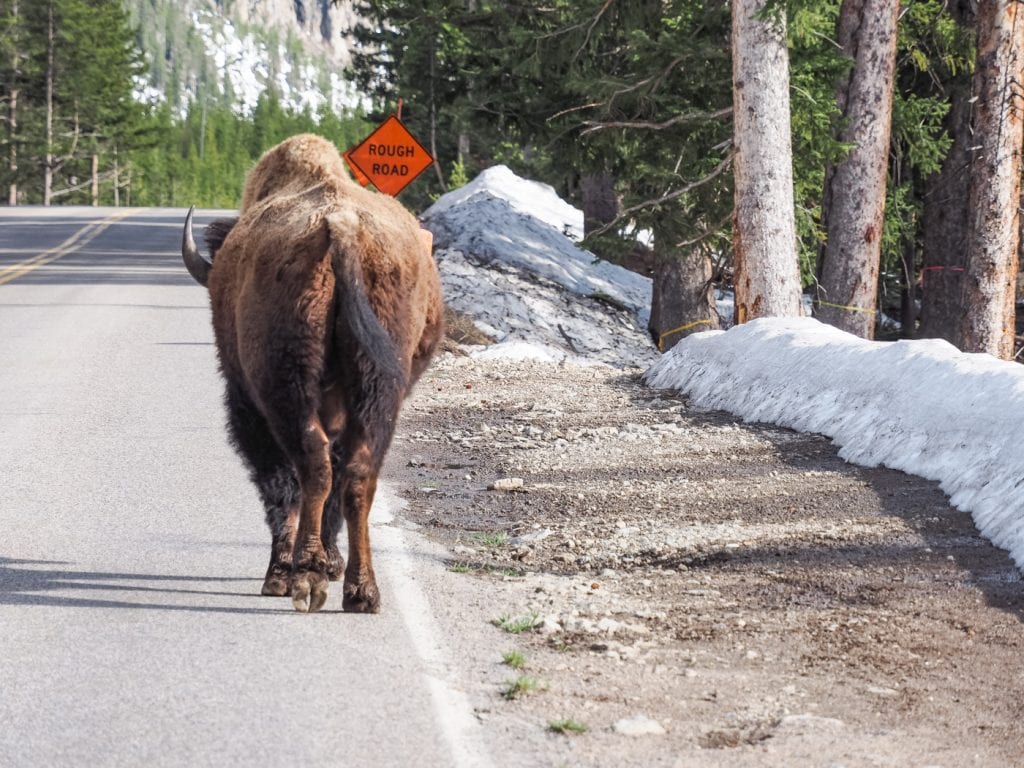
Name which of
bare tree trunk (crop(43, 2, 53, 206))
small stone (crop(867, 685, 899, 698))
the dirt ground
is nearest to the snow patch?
the dirt ground

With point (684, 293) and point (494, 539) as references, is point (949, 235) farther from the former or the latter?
point (494, 539)

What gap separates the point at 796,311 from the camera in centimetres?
1392

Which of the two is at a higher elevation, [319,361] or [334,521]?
[319,361]

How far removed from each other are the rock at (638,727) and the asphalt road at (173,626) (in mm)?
459

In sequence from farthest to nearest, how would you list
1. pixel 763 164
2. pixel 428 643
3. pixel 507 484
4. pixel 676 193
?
pixel 676 193, pixel 763 164, pixel 507 484, pixel 428 643

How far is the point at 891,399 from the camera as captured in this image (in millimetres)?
8695

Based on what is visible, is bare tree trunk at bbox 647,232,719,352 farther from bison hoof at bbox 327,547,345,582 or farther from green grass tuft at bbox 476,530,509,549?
bison hoof at bbox 327,547,345,582

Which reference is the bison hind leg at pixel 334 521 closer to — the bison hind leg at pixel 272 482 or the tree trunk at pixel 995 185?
the bison hind leg at pixel 272 482

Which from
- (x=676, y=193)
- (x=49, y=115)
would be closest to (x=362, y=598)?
(x=676, y=193)

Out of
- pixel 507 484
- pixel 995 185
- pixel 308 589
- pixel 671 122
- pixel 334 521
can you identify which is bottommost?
pixel 507 484

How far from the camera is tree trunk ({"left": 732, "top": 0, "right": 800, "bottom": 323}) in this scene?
13516 millimetres

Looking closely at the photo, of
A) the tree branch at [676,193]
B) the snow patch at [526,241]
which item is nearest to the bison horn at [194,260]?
the tree branch at [676,193]

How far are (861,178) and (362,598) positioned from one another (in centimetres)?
1213

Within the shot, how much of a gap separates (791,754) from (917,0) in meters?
17.5
